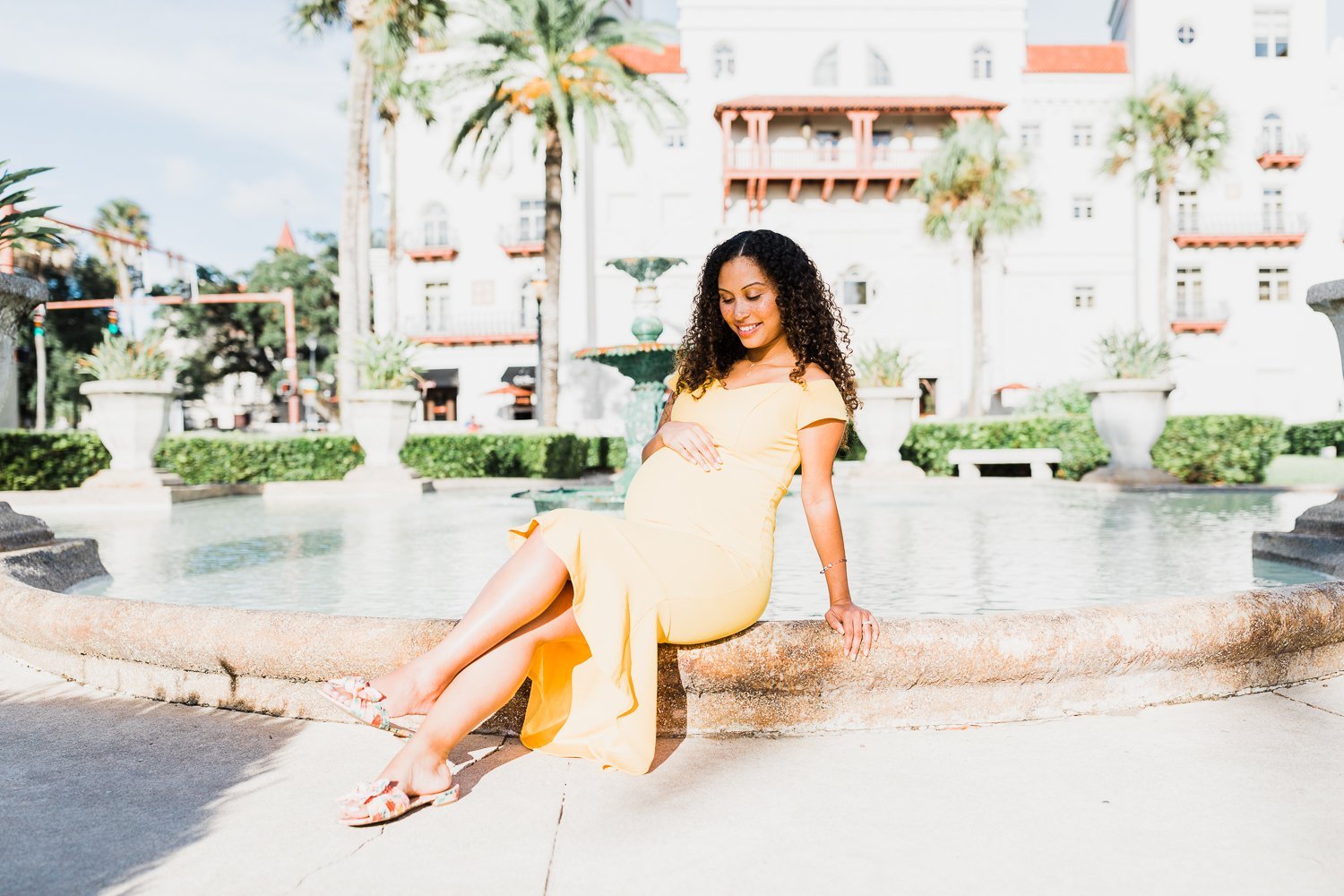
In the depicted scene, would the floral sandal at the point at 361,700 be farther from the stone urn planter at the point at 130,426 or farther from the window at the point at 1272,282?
the window at the point at 1272,282

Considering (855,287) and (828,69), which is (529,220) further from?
(855,287)

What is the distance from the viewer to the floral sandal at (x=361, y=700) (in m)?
2.42

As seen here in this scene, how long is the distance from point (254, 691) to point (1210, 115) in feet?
98.7

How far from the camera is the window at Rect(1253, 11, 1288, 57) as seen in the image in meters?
34.8

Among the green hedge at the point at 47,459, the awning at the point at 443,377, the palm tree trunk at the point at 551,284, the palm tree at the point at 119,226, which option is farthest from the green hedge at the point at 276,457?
the palm tree at the point at 119,226

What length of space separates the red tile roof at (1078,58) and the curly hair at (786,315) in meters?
36.4

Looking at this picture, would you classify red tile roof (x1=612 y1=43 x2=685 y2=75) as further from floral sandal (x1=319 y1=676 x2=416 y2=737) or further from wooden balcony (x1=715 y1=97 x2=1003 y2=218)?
floral sandal (x1=319 y1=676 x2=416 y2=737)

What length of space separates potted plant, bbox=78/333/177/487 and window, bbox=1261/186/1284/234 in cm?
3507

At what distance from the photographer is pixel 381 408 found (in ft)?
46.5

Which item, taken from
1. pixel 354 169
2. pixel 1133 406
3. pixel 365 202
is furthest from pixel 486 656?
pixel 365 202

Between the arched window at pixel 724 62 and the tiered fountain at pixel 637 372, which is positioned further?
the arched window at pixel 724 62

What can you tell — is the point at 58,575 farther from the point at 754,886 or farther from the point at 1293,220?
the point at 1293,220

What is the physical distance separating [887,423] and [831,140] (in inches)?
832

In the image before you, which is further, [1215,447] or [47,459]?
[1215,447]
